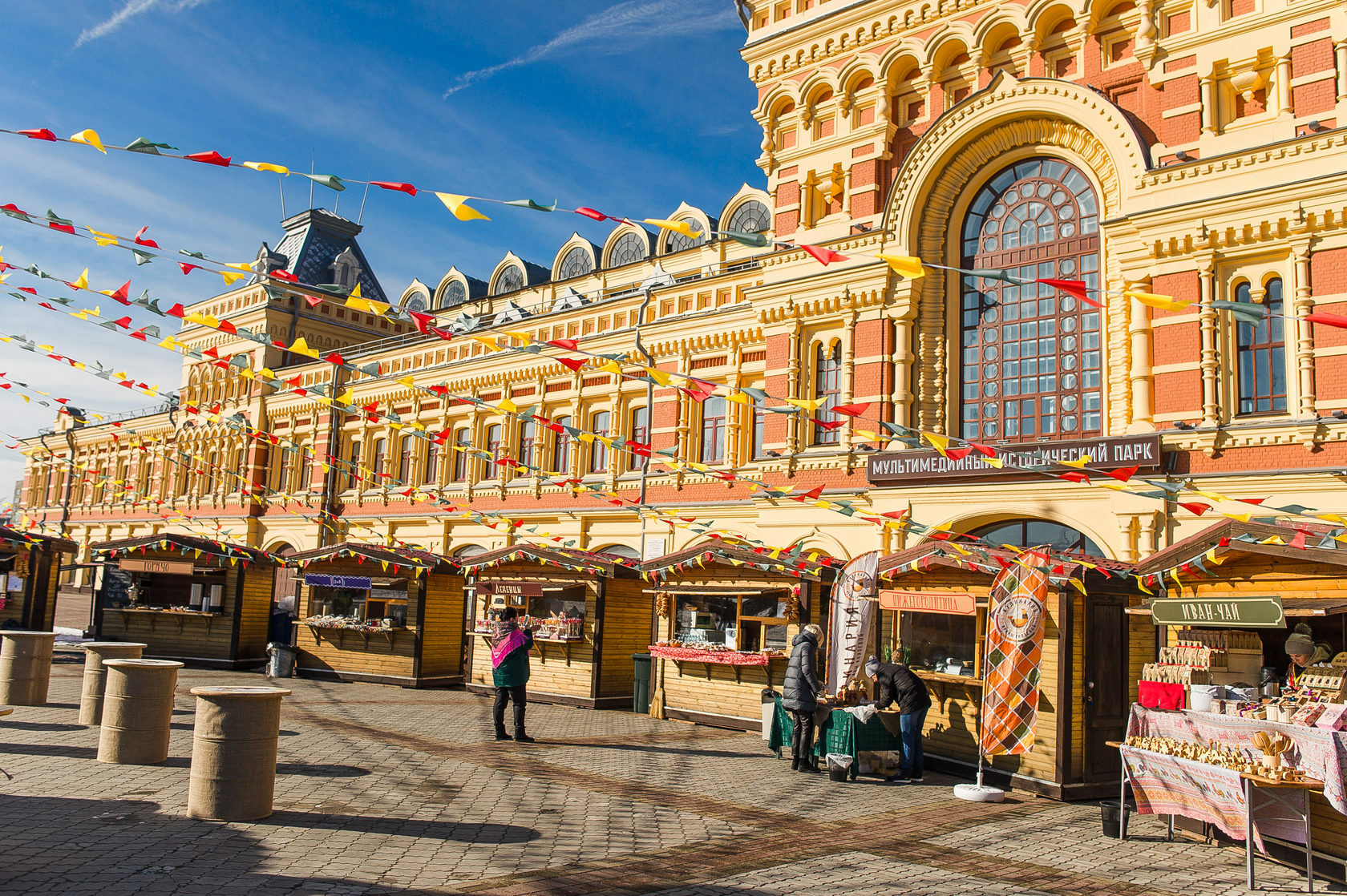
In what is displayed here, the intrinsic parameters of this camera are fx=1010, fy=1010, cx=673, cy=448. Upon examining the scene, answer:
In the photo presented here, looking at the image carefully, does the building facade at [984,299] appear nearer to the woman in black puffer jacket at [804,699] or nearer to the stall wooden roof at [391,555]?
the stall wooden roof at [391,555]

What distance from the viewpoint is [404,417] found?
3256 centimetres

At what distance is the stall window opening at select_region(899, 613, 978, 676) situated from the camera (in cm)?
1368

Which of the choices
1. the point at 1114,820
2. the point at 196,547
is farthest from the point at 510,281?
the point at 1114,820

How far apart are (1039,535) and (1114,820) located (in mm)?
8389

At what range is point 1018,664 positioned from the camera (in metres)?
11.7

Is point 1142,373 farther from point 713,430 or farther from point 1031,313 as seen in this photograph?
point 713,430

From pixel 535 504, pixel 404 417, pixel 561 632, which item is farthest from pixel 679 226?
pixel 404 417

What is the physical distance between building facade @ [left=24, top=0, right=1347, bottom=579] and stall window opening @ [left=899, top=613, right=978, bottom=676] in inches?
145

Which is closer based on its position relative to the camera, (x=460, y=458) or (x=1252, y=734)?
(x=1252, y=734)

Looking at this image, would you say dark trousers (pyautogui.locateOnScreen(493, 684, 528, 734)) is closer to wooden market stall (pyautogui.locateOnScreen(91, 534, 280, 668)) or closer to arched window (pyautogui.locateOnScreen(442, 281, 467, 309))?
wooden market stall (pyautogui.locateOnScreen(91, 534, 280, 668))

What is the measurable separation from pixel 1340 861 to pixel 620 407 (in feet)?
66.4

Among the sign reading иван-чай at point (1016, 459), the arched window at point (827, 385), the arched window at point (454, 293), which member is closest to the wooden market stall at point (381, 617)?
the arched window at point (827, 385)

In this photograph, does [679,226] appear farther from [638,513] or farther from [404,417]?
[404,417]

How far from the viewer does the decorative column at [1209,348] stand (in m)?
15.7
